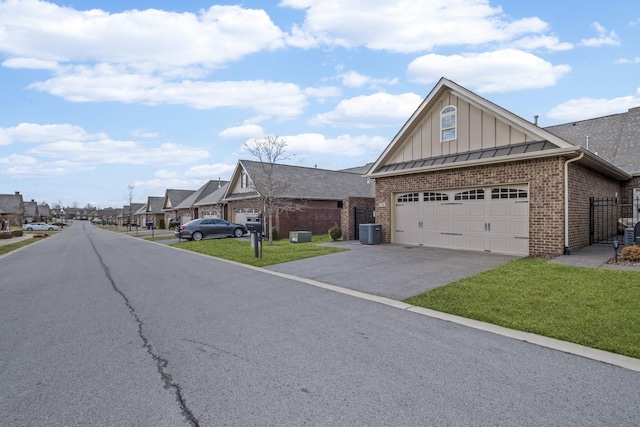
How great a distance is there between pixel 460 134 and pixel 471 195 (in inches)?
→ 91.9

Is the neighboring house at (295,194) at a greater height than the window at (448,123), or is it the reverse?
the window at (448,123)

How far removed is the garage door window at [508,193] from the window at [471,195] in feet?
1.40

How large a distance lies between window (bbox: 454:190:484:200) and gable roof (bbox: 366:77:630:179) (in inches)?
40.6

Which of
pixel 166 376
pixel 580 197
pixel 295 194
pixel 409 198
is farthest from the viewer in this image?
pixel 295 194

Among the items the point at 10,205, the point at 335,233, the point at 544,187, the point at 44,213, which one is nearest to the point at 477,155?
the point at 544,187

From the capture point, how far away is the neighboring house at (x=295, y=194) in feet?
77.8

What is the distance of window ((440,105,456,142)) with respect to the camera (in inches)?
531

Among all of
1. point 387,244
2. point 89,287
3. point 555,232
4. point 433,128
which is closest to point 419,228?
point 387,244

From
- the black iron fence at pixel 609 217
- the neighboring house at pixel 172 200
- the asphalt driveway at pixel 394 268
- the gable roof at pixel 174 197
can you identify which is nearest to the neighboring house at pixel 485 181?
the black iron fence at pixel 609 217

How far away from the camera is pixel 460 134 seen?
13266 mm

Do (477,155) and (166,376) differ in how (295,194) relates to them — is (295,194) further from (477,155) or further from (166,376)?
(166,376)

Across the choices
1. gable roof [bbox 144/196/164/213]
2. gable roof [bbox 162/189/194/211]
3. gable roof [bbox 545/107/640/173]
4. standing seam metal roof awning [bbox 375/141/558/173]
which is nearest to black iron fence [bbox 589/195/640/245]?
gable roof [bbox 545/107/640/173]

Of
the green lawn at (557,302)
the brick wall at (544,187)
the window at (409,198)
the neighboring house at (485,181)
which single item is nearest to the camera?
the green lawn at (557,302)

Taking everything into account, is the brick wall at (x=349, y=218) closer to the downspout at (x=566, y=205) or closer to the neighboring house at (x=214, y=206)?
the downspout at (x=566, y=205)
